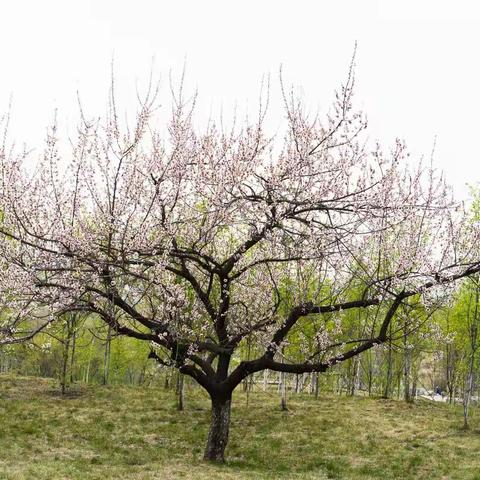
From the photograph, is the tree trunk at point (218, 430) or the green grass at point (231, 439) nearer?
the green grass at point (231, 439)

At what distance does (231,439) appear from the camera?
18.9 m

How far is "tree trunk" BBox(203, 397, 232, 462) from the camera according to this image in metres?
14.8

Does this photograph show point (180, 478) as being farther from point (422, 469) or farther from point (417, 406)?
point (417, 406)

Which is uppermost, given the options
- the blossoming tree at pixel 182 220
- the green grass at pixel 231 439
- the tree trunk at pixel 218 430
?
the blossoming tree at pixel 182 220

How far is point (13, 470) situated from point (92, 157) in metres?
7.13

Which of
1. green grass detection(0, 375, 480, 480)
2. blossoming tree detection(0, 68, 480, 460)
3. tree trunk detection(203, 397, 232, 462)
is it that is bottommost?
green grass detection(0, 375, 480, 480)

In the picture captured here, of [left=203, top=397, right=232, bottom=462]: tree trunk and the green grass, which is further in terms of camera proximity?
[left=203, top=397, right=232, bottom=462]: tree trunk

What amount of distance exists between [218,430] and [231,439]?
4311mm

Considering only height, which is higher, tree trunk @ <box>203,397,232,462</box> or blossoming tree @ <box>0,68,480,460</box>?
blossoming tree @ <box>0,68,480,460</box>

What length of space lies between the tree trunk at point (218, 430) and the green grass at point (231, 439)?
20.2 inches

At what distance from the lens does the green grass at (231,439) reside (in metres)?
13.8

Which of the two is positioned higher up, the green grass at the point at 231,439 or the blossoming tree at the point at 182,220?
the blossoming tree at the point at 182,220

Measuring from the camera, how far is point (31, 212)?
12.9 metres

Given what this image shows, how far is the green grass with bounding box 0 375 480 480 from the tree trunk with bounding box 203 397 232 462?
1.68 ft
